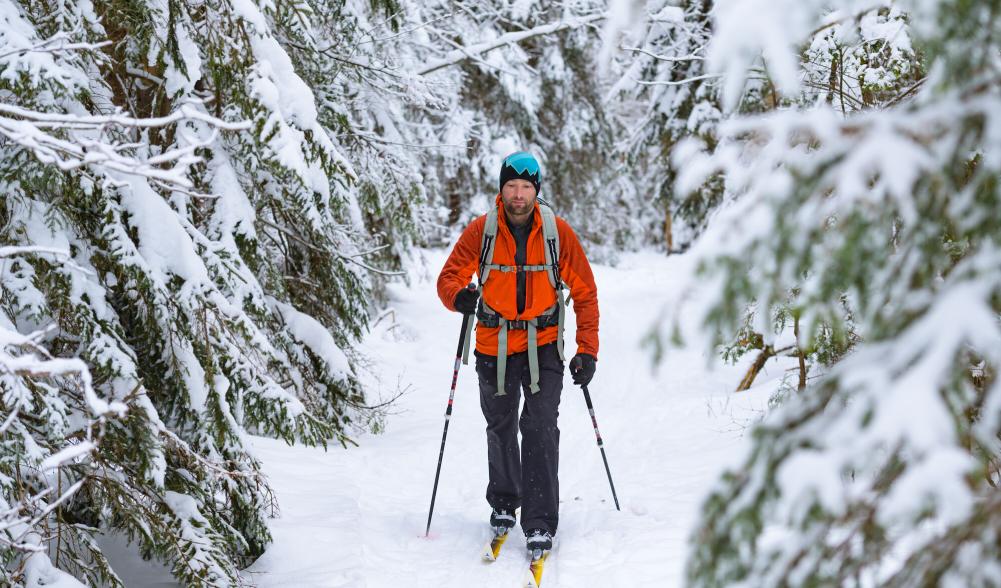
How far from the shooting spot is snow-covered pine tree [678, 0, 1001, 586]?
1.22 meters

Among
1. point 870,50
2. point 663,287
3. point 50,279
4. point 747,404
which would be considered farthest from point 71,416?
point 663,287

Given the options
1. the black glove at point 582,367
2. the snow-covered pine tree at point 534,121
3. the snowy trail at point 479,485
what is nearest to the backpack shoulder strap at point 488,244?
the black glove at point 582,367

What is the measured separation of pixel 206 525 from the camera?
12.0 feet

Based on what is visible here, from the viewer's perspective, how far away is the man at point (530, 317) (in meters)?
4.83

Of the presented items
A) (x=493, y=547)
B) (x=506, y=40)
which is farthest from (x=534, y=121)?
(x=493, y=547)

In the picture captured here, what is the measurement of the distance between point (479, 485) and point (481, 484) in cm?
5

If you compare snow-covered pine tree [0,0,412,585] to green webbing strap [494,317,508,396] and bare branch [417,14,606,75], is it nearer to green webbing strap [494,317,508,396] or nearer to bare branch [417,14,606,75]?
green webbing strap [494,317,508,396]

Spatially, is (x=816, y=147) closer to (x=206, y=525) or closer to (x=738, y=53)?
(x=738, y=53)

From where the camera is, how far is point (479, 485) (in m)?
6.66

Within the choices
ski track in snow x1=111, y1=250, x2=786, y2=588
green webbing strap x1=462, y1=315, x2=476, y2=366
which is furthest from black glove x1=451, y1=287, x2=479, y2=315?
ski track in snow x1=111, y1=250, x2=786, y2=588

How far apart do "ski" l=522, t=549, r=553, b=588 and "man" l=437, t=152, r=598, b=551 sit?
0.05 meters

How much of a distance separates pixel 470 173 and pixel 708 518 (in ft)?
51.1

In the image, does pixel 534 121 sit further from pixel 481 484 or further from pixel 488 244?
pixel 488 244

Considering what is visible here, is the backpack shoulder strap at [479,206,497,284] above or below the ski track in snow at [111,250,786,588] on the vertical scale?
above
